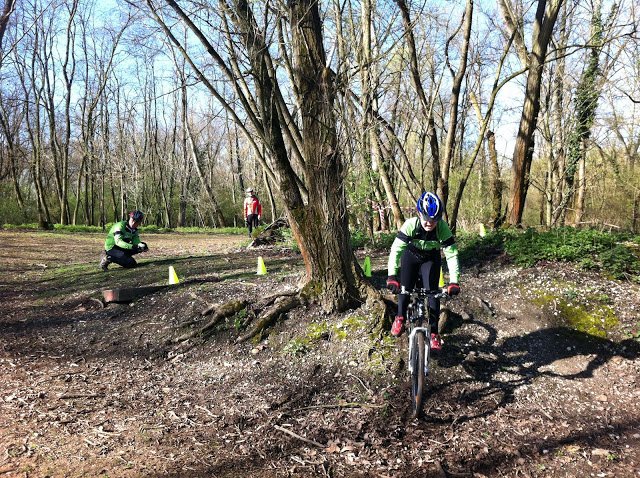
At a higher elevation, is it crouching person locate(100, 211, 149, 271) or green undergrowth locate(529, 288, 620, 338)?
crouching person locate(100, 211, 149, 271)

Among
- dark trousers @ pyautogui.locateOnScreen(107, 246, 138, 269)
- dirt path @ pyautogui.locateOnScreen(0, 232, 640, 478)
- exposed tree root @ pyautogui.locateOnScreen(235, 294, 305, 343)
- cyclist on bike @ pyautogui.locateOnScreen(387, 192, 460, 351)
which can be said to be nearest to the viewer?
dirt path @ pyautogui.locateOnScreen(0, 232, 640, 478)

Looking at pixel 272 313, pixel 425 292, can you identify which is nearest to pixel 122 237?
pixel 272 313

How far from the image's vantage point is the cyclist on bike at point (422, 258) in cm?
464

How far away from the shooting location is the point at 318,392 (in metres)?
4.75

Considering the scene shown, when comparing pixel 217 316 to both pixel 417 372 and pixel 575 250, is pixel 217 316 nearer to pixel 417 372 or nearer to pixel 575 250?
pixel 417 372

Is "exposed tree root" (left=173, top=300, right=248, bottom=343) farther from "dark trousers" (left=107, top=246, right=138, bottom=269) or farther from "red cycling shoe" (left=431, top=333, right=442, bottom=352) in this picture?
"dark trousers" (left=107, top=246, right=138, bottom=269)

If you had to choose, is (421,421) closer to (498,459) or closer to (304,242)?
(498,459)

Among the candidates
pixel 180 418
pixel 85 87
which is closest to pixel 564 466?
Result: pixel 180 418

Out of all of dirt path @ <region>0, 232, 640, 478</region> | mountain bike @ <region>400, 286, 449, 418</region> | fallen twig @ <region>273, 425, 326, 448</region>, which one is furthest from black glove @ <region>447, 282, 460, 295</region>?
fallen twig @ <region>273, 425, 326, 448</region>

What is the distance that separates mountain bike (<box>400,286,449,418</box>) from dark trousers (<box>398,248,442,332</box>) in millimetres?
108

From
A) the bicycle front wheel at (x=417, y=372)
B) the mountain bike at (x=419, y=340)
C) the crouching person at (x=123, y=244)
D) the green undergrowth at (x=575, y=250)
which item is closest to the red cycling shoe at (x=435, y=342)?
the mountain bike at (x=419, y=340)

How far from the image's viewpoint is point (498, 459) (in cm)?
368

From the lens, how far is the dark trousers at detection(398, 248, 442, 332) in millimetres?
4785

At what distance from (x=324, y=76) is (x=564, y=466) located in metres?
4.68
